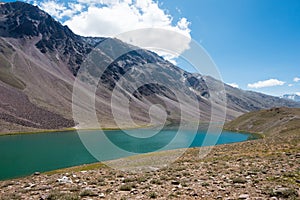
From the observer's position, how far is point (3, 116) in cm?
14675

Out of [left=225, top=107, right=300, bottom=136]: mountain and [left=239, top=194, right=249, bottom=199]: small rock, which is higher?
[left=225, top=107, right=300, bottom=136]: mountain

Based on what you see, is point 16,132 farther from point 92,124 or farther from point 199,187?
point 199,187

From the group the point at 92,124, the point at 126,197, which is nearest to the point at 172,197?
the point at 126,197

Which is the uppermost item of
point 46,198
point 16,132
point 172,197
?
point 172,197

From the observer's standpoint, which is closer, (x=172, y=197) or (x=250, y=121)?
(x=172, y=197)

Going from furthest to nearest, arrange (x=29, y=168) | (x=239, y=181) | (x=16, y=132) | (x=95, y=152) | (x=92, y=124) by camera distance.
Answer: (x=92, y=124) < (x=16, y=132) < (x=95, y=152) < (x=29, y=168) < (x=239, y=181)

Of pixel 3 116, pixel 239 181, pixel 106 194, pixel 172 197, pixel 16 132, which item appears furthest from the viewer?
→ pixel 3 116

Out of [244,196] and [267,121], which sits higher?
[267,121]

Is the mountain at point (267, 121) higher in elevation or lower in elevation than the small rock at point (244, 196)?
higher

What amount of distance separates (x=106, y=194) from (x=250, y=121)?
179 m

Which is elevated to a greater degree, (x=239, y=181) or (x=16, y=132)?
(x=239, y=181)

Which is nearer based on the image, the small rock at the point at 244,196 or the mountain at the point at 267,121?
the small rock at the point at 244,196

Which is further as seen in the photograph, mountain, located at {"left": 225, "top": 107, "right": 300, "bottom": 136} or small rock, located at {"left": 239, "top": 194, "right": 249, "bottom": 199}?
mountain, located at {"left": 225, "top": 107, "right": 300, "bottom": 136}

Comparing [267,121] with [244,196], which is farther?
[267,121]
